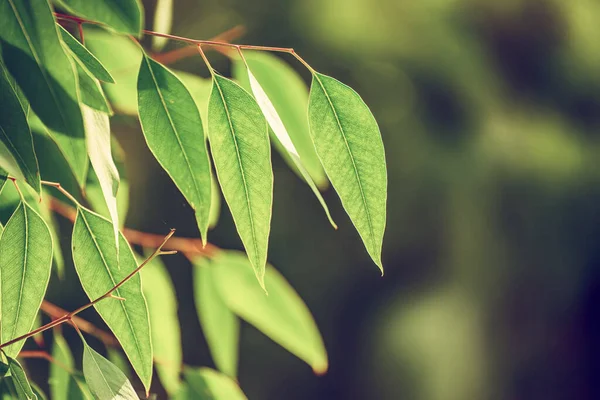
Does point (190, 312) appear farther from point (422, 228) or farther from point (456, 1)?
point (456, 1)

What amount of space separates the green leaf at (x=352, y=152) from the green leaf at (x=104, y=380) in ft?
0.34

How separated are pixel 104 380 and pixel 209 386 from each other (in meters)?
0.18

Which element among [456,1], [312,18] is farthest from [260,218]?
[456,1]

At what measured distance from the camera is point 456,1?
1367 mm

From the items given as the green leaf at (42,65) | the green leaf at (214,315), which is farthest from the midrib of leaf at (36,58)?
the green leaf at (214,315)

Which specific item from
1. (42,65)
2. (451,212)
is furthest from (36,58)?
(451,212)

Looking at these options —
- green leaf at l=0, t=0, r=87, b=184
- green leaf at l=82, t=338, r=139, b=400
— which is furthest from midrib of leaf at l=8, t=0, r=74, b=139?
green leaf at l=82, t=338, r=139, b=400

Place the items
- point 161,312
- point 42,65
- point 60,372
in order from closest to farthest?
point 42,65 < point 60,372 < point 161,312

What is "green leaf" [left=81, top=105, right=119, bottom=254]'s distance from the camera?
0.21m

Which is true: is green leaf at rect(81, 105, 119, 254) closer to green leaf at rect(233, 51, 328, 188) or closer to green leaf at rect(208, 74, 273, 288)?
green leaf at rect(208, 74, 273, 288)

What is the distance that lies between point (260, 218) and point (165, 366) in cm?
23

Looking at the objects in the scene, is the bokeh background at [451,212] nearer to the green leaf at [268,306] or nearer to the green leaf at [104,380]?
the green leaf at [268,306]

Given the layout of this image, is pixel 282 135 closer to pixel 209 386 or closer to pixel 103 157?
pixel 103 157

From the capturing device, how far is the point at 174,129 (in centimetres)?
26
